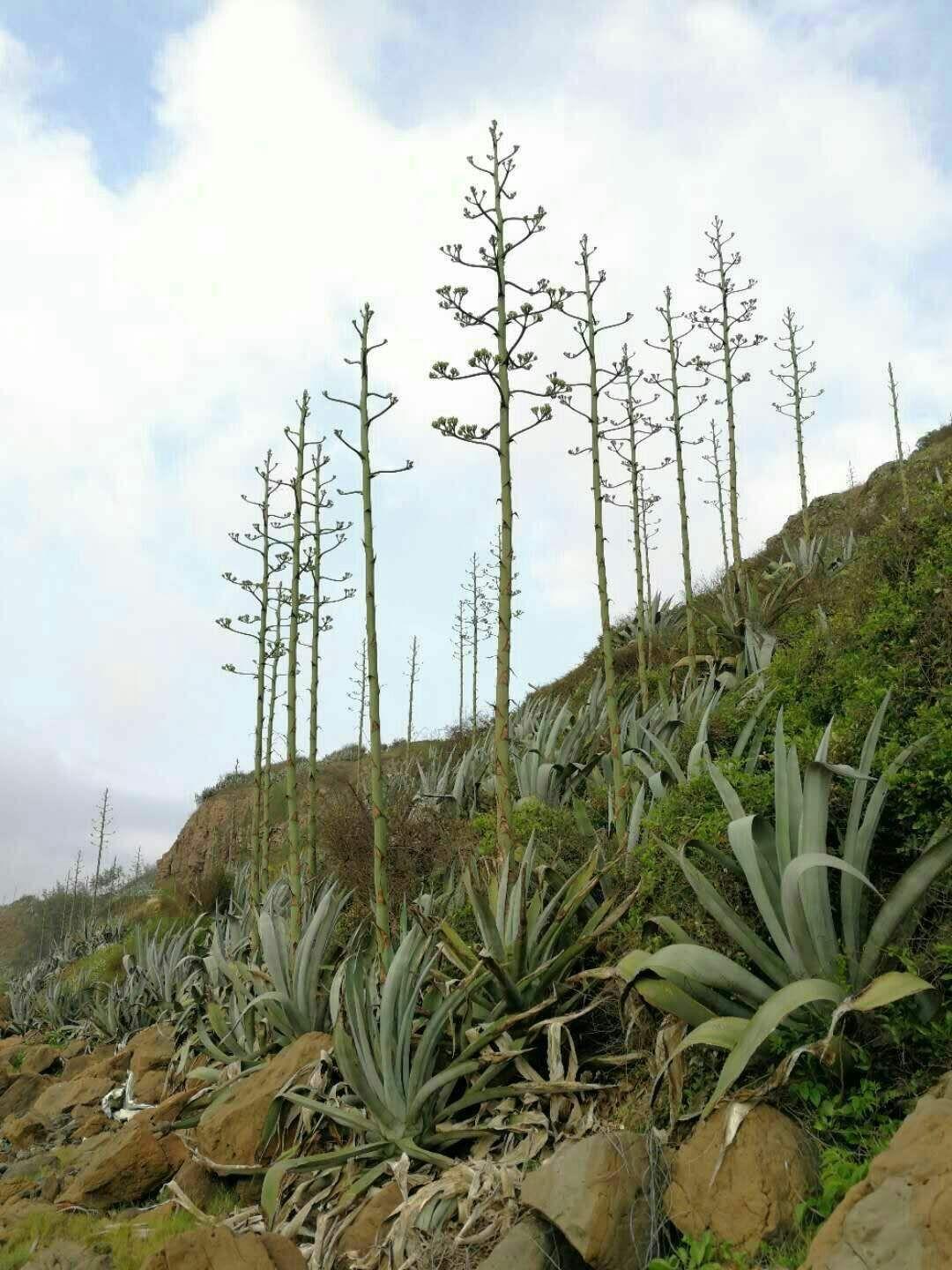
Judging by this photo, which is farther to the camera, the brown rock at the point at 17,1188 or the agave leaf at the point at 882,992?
the brown rock at the point at 17,1188

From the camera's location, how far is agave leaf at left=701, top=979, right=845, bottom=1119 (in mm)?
3289

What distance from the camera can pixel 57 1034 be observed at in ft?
49.3

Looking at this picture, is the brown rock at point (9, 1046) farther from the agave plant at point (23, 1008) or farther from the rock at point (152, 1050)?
the rock at point (152, 1050)

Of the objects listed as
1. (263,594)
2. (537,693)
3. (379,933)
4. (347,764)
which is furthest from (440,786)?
(347,764)

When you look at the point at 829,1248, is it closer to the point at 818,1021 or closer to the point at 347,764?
the point at 818,1021

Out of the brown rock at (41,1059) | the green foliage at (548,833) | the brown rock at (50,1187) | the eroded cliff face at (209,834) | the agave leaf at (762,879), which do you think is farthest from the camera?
the eroded cliff face at (209,834)

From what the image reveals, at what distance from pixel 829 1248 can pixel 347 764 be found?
117 ft

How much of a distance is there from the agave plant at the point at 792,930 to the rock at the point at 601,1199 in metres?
0.39

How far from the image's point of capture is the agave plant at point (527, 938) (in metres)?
5.20

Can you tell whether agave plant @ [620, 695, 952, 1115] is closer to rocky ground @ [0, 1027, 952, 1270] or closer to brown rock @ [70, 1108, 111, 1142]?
rocky ground @ [0, 1027, 952, 1270]

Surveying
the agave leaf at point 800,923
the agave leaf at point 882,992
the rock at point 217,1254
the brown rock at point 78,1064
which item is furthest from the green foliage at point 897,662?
the brown rock at point 78,1064

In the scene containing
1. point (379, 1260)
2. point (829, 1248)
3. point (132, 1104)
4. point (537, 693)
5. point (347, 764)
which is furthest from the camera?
point (347, 764)

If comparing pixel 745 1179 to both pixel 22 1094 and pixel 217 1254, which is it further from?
pixel 22 1094

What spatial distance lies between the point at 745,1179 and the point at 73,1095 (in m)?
8.58
